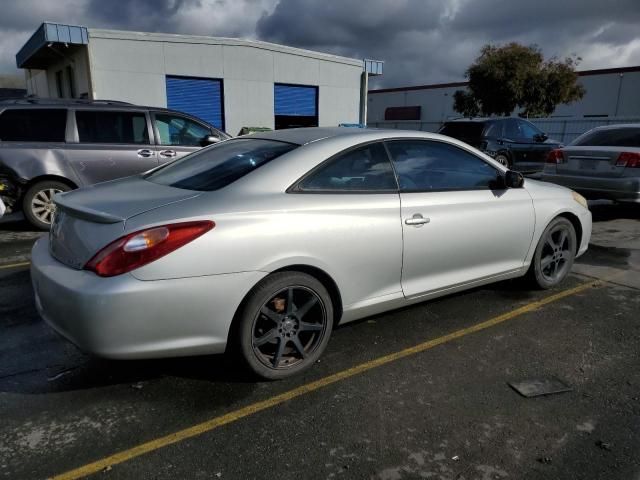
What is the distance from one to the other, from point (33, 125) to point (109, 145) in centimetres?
98

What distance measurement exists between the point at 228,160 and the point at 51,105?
16.0ft

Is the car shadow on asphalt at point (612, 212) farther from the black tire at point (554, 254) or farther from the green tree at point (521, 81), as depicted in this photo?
the green tree at point (521, 81)

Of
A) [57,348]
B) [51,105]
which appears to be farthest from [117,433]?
[51,105]

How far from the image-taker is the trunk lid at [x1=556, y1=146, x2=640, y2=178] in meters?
7.74

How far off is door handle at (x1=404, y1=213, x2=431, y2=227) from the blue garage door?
17.0 meters

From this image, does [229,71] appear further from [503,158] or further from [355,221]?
[355,221]

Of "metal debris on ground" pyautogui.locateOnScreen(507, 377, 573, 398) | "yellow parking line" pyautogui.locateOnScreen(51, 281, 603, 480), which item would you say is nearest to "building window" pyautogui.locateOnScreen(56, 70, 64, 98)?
"yellow parking line" pyautogui.locateOnScreen(51, 281, 603, 480)

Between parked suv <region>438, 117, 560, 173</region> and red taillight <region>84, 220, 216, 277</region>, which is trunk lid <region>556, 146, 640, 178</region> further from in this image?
red taillight <region>84, 220, 216, 277</region>

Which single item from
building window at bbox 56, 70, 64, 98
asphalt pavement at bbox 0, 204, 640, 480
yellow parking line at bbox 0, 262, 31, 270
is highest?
building window at bbox 56, 70, 64, 98

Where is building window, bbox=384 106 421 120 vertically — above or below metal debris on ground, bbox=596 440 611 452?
above

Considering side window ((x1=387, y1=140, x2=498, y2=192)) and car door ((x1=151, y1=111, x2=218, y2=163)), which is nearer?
side window ((x1=387, y1=140, x2=498, y2=192))

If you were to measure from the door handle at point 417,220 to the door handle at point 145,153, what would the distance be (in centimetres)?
523

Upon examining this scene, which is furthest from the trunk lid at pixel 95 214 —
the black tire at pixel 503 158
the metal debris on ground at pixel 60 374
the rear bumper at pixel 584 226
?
the black tire at pixel 503 158

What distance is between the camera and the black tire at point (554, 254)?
4.50m
